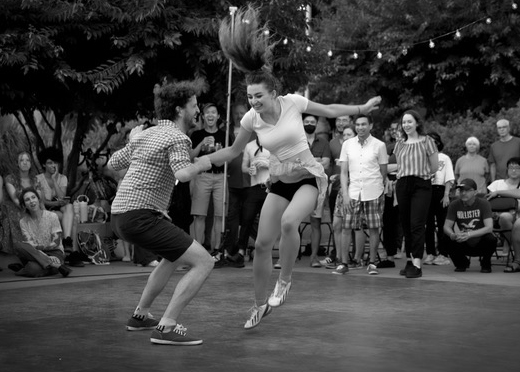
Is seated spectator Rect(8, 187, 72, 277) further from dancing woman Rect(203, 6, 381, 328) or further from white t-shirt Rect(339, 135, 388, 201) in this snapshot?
dancing woman Rect(203, 6, 381, 328)

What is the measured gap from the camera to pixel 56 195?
1232 centimetres

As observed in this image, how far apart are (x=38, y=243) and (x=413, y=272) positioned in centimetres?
417

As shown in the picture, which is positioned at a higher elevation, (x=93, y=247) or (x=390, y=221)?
(x=390, y=221)

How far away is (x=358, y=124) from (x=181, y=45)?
2.88 meters

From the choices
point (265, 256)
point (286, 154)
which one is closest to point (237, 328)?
point (265, 256)

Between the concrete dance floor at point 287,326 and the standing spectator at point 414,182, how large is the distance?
397 mm

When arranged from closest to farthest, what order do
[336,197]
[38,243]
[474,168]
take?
[38,243]
[336,197]
[474,168]

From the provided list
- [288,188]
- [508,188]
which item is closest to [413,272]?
[508,188]

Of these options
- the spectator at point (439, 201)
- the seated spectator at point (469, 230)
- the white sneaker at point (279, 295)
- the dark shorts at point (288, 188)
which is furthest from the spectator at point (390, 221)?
the dark shorts at point (288, 188)

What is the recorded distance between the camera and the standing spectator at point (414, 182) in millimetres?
10844

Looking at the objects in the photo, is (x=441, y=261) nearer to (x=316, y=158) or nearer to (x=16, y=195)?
(x=316, y=158)

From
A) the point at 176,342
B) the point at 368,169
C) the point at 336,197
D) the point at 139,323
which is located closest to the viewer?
the point at 176,342

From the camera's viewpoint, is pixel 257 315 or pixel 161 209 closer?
pixel 161 209

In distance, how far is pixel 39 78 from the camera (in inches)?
519
